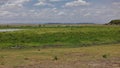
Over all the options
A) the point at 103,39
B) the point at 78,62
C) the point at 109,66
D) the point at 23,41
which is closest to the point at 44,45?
the point at 23,41

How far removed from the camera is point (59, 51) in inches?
1485

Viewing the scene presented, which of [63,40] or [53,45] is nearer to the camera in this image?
[53,45]

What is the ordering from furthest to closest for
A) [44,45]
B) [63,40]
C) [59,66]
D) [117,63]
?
[63,40], [44,45], [117,63], [59,66]

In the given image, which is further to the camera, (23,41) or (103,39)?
(103,39)

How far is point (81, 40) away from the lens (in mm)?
53406

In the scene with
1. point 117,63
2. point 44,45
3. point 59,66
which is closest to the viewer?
point 59,66

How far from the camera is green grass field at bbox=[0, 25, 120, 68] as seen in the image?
88.0 ft

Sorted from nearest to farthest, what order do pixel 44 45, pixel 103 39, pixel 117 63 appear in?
pixel 117 63 < pixel 44 45 < pixel 103 39

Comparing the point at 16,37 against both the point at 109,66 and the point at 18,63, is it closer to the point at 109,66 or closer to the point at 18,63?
the point at 18,63

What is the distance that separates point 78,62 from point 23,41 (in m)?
23.8

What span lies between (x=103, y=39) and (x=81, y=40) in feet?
18.9

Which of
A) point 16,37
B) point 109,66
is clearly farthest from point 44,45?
point 109,66

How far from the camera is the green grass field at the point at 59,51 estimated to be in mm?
26812

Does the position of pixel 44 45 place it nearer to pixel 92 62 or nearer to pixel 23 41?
pixel 23 41
